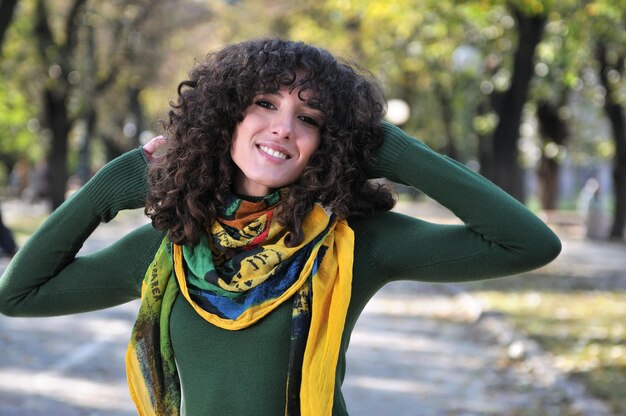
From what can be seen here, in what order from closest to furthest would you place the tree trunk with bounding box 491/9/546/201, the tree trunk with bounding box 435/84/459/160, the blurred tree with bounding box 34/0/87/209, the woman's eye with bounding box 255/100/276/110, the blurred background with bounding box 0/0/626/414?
1. the woman's eye with bounding box 255/100/276/110
2. the blurred background with bounding box 0/0/626/414
3. the tree trunk with bounding box 491/9/546/201
4. the blurred tree with bounding box 34/0/87/209
5. the tree trunk with bounding box 435/84/459/160

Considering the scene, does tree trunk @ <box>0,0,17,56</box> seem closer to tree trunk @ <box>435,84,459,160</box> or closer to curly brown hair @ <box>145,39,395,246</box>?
curly brown hair @ <box>145,39,395,246</box>

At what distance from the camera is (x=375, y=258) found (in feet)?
9.04

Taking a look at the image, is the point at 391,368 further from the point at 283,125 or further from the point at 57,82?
the point at 57,82

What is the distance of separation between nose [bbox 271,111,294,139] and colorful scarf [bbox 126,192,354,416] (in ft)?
0.55

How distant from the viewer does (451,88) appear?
112 feet

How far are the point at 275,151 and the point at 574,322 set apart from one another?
9.79 m

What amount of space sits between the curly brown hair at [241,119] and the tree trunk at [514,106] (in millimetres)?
14755

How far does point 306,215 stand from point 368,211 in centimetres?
17

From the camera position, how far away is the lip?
2676 millimetres

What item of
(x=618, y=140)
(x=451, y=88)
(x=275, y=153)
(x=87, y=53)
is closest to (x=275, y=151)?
(x=275, y=153)

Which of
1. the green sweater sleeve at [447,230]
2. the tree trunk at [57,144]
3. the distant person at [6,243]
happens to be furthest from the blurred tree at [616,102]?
the green sweater sleeve at [447,230]

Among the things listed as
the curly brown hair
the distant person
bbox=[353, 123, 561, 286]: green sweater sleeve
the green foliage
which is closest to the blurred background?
the distant person

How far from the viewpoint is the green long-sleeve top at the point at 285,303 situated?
2.64 m

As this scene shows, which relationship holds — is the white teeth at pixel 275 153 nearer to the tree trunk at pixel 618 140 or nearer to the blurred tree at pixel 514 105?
the blurred tree at pixel 514 105
